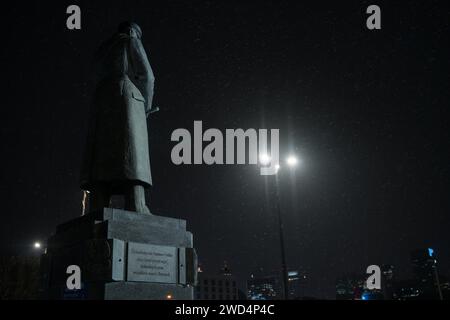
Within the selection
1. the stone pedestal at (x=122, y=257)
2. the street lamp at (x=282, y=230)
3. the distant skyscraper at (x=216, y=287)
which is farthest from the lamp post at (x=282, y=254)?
the distant skyscraper at (x=216, y=287)

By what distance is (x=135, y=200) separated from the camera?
24.1 ft

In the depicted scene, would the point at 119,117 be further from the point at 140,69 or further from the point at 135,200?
the point at 135,200

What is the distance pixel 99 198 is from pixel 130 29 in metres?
3.61

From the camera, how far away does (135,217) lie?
6910mm

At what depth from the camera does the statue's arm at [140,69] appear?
827cm

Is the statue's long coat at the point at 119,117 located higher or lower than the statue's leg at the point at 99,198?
higher

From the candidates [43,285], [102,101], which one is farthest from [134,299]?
[102,101]

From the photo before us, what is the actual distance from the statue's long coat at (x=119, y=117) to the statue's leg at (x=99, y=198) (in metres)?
0.12

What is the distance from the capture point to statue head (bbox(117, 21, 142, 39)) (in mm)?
8616

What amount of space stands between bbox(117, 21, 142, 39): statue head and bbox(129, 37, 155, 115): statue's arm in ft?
0.93

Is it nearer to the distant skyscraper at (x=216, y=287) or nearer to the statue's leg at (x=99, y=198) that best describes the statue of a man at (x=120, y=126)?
the statue's leg at (x=99, y=198)

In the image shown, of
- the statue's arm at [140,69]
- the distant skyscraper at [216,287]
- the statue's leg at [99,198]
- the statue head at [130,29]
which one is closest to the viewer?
the statue's leg at [99,198]
